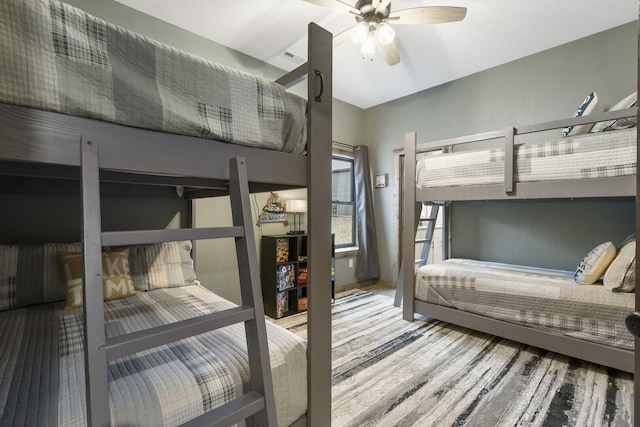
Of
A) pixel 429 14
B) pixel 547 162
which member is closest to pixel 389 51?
pixel 429 14

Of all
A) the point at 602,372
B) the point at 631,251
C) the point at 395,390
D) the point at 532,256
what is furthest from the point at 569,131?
the point at 395,390

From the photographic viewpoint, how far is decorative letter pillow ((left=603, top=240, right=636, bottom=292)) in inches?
74.2

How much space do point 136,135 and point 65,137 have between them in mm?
154

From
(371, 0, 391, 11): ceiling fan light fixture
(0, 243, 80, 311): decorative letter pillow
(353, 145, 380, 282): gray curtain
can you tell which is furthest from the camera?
(353, 145, 380, 282): gray curtain

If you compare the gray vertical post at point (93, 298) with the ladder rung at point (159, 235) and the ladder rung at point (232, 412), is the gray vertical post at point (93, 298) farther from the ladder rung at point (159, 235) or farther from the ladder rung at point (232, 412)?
the ladder rung at point (232, 412)

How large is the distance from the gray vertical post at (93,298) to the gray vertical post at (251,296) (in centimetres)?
37

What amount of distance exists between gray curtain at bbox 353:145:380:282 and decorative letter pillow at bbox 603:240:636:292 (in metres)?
2.49

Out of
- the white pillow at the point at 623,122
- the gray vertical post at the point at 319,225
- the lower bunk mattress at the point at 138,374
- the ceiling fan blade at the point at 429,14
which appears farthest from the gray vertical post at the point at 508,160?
the lower bunk mattress at the point at 138,374

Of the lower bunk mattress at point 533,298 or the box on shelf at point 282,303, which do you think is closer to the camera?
the lower bunk mattress at point 533,298

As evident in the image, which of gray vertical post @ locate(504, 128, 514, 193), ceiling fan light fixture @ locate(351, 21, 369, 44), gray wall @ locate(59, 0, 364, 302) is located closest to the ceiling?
gray wall @ locate(59, 0, 364, 302)

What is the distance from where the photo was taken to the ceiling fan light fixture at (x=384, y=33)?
1.97m

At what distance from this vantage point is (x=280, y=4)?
2.20 meters

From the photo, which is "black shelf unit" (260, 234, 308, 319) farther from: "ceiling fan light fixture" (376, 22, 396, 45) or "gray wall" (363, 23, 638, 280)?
"ceiling fan light fixture" (376, 22, 396, 45)

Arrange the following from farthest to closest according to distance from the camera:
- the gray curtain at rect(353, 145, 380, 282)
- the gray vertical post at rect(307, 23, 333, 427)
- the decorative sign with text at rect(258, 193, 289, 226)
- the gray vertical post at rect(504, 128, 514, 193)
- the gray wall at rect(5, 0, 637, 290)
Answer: the gray curtain at rect(353, 145, 380, 282) < the decorative sign with text at rect(258, 193, 289, 226) < the gray wall at rect(5, 0, 637, 290) < the gray vertical post at rect(504, 128, 514, 193) < the gray vertical post at rect(307, 23, 333, 427)
